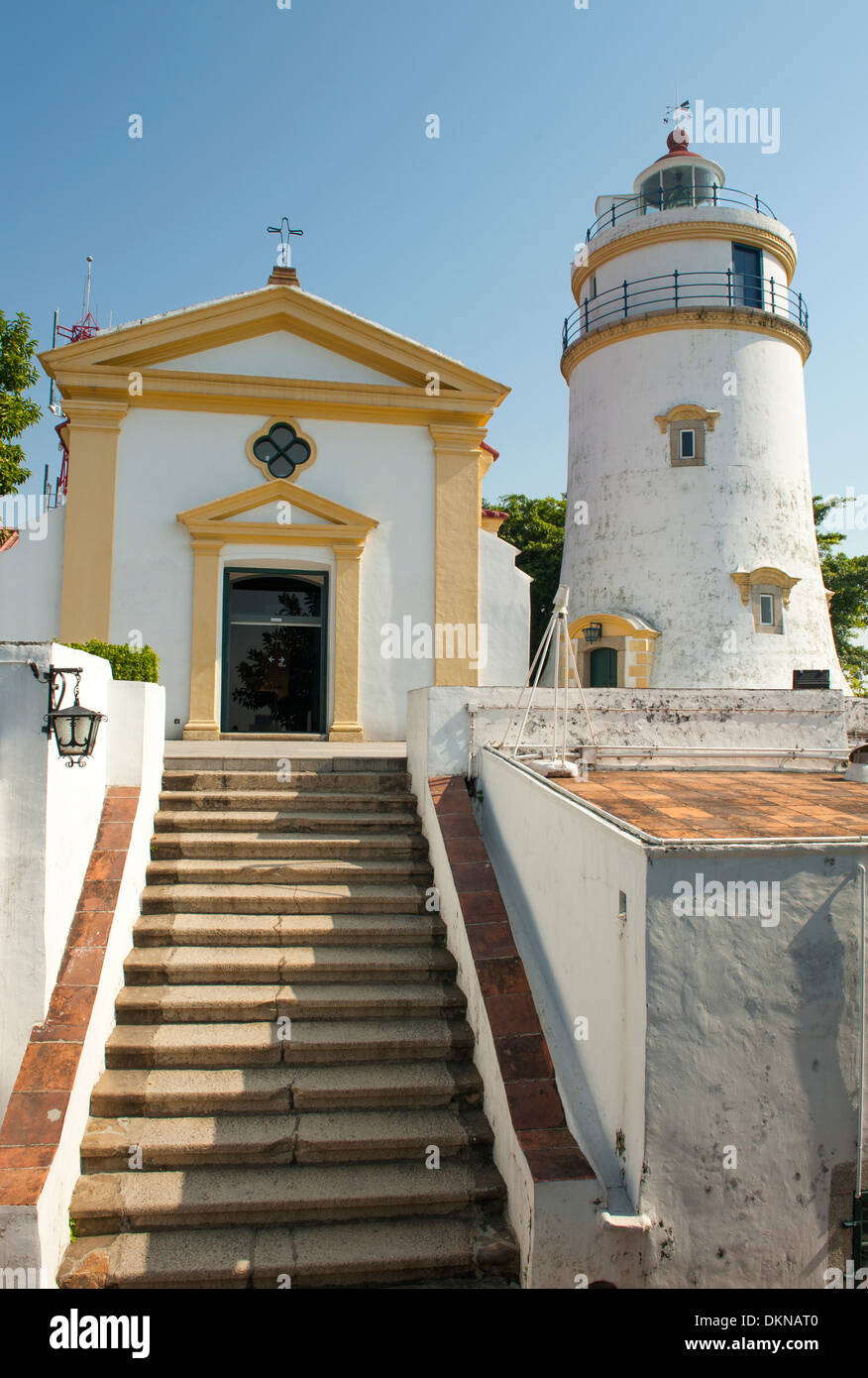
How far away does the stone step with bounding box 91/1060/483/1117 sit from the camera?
17.4 feet

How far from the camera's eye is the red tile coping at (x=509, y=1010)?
15.0 ft

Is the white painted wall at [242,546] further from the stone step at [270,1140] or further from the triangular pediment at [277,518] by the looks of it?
the stone step at [270,1140]

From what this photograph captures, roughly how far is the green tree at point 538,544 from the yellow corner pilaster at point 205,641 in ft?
56.0

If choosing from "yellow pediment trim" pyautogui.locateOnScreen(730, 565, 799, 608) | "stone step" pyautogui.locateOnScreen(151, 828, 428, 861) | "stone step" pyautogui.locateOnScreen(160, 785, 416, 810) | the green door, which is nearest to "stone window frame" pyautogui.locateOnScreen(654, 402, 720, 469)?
"yellow pediment trim" pyautogui.locateOnScreen(730, 565, 799, 608)

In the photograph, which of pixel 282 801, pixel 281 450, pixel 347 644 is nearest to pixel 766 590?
pixel 347 644

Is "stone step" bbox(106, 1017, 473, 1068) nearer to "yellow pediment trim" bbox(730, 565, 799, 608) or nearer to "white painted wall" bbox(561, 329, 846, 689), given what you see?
"white painted wall" bbox(561, 329, 846, 689)

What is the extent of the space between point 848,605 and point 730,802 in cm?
2401

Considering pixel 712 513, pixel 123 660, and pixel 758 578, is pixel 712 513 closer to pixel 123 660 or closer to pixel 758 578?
pixel 758 578

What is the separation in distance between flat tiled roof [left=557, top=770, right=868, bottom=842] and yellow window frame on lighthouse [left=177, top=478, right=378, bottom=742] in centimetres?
498

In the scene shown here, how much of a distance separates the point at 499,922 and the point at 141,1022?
95.5 inches

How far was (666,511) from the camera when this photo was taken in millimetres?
18469

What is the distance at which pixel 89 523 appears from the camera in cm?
1151

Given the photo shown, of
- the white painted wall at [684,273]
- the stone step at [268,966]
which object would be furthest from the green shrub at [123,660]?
the white painted wall at [684,273]
